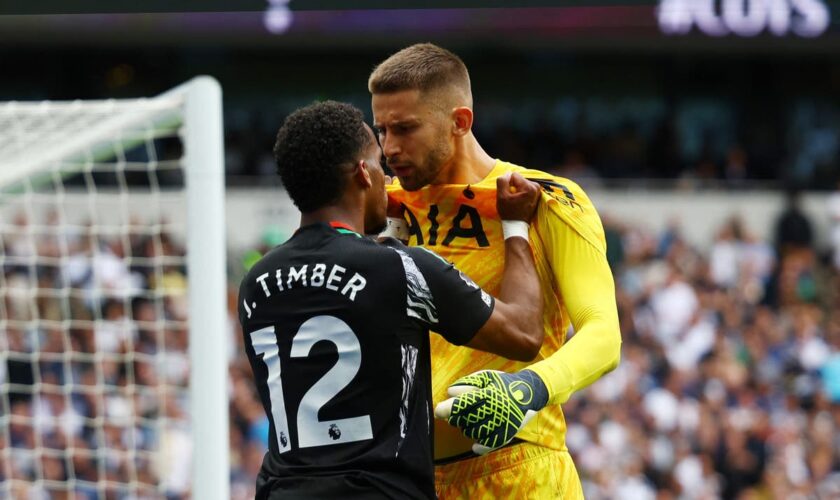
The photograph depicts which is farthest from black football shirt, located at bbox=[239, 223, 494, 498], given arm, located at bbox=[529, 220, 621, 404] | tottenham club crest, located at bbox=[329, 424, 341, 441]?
arm, located at bbox=[529, 220, 621, 404]

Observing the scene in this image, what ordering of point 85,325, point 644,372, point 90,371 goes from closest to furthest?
point 85,325 < point 90,371 < point 644,372

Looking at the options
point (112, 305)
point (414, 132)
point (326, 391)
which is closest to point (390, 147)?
point (414, 132)

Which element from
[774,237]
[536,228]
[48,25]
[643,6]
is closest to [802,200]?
[774,237]

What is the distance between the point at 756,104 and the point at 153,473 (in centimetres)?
1000

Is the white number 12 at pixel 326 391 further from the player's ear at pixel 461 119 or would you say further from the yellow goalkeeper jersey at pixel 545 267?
the player's ear at pixel 461 119

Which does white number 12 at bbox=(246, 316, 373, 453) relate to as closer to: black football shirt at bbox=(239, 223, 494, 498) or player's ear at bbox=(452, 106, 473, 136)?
black football shirt at bbox=(239, 223, 494, 498)

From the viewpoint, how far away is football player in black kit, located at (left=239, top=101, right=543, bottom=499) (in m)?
3.35

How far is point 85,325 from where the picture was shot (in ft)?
29.3

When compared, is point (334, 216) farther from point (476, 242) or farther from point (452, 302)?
point (476, 242)

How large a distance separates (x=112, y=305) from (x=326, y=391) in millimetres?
8558

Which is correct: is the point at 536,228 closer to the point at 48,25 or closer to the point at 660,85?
the point at 48,25

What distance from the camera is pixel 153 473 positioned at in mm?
10148

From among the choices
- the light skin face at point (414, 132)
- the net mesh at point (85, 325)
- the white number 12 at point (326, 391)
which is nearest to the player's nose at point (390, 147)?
the light skin face at point (414, 132)

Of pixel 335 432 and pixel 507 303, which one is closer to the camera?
pixel 335 432
